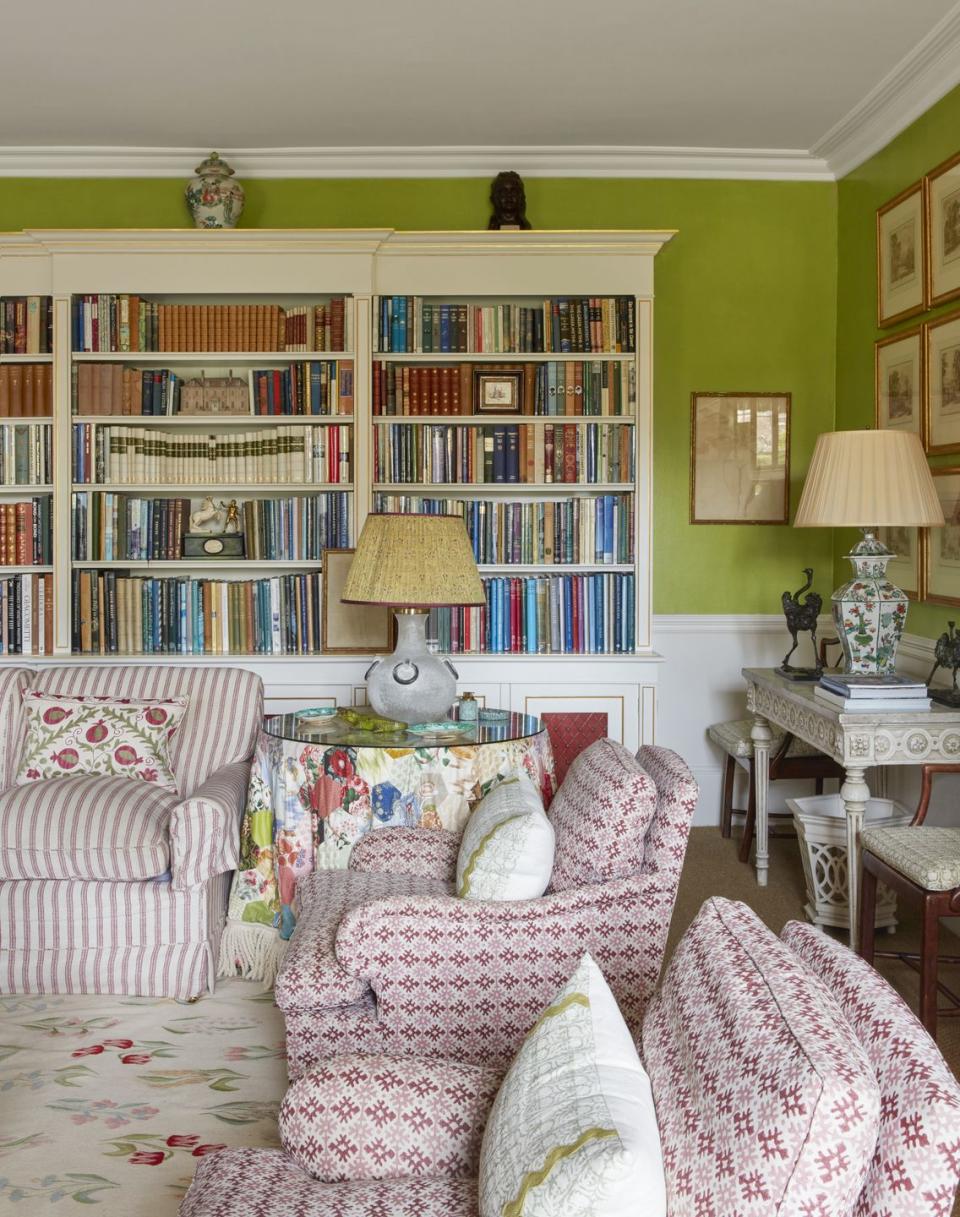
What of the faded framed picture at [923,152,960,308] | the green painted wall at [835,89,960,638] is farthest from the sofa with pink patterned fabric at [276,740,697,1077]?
the faded framed picture at [923,152,960,308]

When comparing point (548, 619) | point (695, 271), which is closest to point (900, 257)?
point (695, 271)

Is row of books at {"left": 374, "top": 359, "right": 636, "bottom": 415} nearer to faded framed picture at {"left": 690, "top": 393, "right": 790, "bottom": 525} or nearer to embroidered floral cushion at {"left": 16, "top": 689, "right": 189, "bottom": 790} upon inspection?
faded framed picture at {"left": 690, "top": 393, "right": 790, "bottom": 525}

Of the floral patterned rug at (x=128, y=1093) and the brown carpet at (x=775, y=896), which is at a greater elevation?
the brown carpet at (x=775, y=896)

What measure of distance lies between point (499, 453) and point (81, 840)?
2.26 meters

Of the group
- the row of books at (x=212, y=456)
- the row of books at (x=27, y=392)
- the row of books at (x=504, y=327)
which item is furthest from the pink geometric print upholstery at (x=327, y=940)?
the row of books at (x=27, y=392)

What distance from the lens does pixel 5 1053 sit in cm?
271

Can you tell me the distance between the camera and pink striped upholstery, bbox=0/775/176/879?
2986 millimetres

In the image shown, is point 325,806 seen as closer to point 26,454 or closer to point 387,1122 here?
point 387,1122

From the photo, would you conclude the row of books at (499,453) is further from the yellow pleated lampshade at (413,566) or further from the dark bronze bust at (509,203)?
the yellow pleated lampshade at (413,566)

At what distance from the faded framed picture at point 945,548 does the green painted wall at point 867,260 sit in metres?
0.06

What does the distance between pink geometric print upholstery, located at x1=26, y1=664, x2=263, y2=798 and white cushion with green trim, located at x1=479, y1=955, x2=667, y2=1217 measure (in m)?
2.17

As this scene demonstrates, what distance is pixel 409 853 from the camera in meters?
2.84

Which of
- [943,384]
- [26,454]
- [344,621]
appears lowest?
[344,621]

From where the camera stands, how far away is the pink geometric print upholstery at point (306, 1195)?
1433mm
